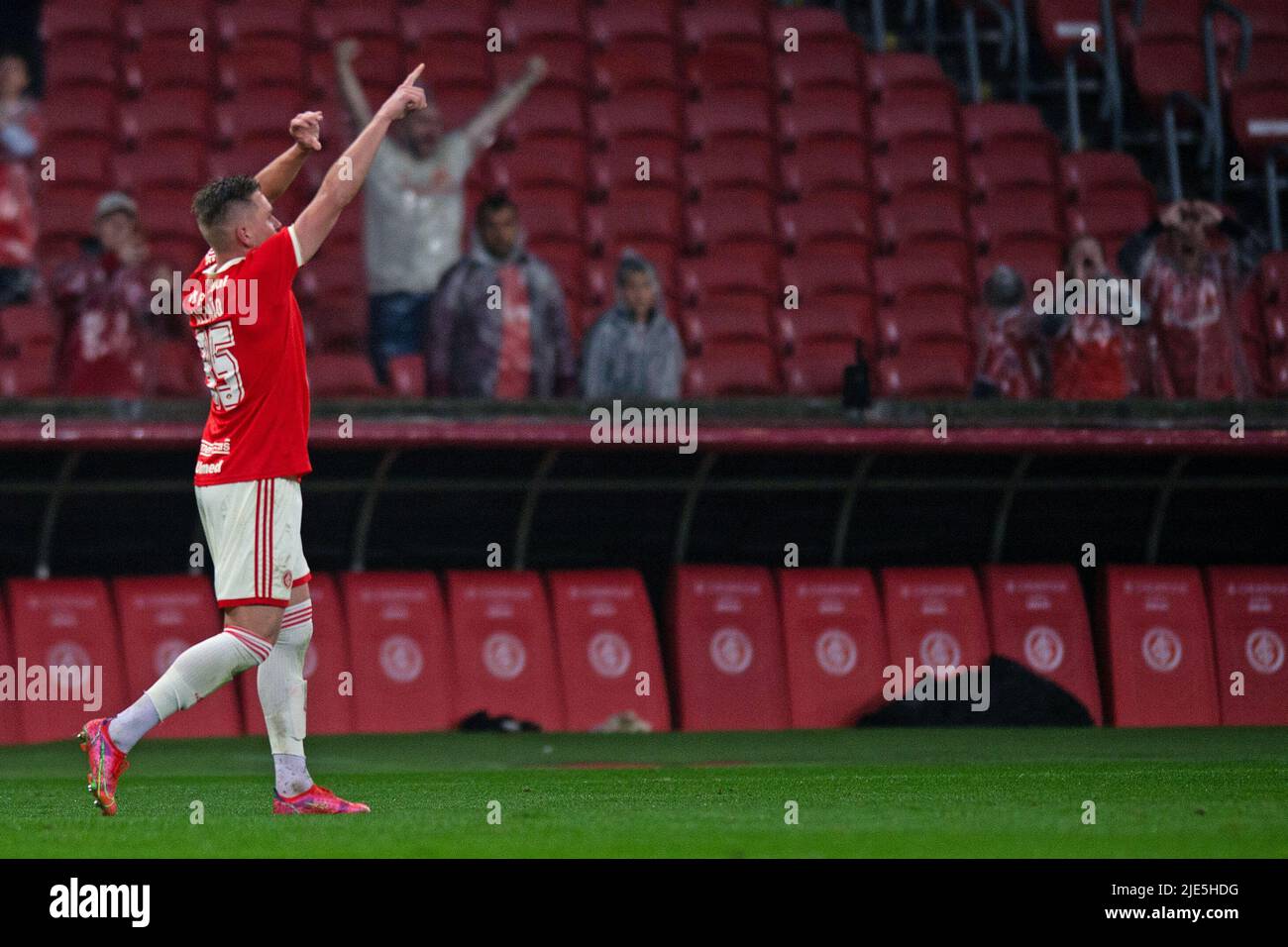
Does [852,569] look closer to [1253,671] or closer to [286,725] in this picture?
[1253,671]

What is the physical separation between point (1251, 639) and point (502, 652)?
4.04m

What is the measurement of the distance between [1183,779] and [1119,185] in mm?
8611

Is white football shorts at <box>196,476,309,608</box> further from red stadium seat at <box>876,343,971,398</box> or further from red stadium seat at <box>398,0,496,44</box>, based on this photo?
red stadium seat at <box>398,0,496,44</box>

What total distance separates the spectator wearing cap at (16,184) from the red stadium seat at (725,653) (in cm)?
459

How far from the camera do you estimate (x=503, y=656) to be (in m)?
11.1

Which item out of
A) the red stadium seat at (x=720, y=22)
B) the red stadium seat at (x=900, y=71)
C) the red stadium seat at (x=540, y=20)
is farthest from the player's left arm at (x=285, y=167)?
the red stadium seat at (x=900, y=71)

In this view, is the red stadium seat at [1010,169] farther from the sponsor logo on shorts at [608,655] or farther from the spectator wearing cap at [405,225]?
the sponsor logo on shorts at [608,655]

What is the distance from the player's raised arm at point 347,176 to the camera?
6.47 metres

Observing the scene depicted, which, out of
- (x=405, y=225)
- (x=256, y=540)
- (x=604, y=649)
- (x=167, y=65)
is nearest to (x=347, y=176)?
(x=256, y=540)

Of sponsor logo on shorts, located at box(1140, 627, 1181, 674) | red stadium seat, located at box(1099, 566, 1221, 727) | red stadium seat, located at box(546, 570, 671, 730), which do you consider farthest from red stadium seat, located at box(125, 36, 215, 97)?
sponsor logo on shorts, located at box(1140, 627, 1181, 674)

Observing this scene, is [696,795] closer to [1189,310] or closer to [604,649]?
[604,649]

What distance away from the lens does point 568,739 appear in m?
10.4

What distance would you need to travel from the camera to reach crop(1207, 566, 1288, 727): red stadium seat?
1149cm
